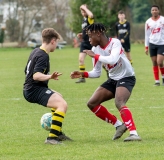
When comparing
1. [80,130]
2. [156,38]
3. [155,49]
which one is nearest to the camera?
[80,130]

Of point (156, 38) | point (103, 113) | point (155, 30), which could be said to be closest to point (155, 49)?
point (156, 38)

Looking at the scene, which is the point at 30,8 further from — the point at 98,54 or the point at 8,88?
the point at 98,54

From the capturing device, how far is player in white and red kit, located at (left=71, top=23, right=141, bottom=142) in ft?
27.1

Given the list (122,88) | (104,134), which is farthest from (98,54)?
(104,134)

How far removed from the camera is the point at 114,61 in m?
8.20

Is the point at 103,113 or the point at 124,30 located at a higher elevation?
the point at 103,113

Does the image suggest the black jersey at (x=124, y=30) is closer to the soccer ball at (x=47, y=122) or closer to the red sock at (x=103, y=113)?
the red sock at (x=103, y=113)

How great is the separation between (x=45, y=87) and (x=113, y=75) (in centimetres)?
103

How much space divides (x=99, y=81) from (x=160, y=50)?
9.03ft

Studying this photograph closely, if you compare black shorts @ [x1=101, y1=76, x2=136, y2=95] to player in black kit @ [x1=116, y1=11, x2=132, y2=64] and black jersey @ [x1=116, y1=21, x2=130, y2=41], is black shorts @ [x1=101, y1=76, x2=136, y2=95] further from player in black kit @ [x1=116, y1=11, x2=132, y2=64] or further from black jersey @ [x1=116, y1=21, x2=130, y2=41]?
black jersey @ [x1=116, y1=21, x2=130, y2=41]

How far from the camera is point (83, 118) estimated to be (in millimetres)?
10633

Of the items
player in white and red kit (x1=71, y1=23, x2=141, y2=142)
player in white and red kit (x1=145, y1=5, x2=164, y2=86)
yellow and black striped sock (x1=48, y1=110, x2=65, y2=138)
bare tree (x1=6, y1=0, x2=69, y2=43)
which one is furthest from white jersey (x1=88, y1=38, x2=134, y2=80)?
bare tree (x1=6, y1=0, x2=69, y2=43)

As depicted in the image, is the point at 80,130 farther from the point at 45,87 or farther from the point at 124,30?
the point at 124,30

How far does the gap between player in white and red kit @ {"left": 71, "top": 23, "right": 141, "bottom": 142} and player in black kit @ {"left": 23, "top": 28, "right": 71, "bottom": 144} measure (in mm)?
479
